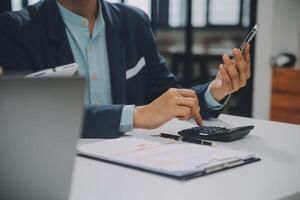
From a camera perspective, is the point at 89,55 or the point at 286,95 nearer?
the point at 89,55

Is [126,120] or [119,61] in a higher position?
[119,61]

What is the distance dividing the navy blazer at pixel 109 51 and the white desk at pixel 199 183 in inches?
10.0

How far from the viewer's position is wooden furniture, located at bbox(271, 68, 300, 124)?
11.3 feet

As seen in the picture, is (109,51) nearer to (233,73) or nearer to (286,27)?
(233,73)

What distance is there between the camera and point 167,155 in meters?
0.99

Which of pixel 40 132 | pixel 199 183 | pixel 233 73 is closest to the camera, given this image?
pixel 40 132

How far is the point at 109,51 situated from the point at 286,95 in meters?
2.20

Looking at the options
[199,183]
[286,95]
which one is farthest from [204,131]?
[286,95]

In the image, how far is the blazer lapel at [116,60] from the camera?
161 centimetres

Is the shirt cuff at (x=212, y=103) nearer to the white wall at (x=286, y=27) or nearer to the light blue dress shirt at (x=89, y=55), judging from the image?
the light blue dress shirt at (x=89, y=55)

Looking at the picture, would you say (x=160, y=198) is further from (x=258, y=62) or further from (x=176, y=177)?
(x=258, y=62)

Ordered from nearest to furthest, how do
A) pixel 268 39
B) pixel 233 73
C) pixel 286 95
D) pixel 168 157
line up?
1. pixel 168 157
2. pixel 233 73
3. pixel 286 95
4. pixel 268 39

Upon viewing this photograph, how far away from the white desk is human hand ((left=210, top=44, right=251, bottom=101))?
352 millimetres

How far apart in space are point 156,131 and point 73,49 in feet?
1.51
